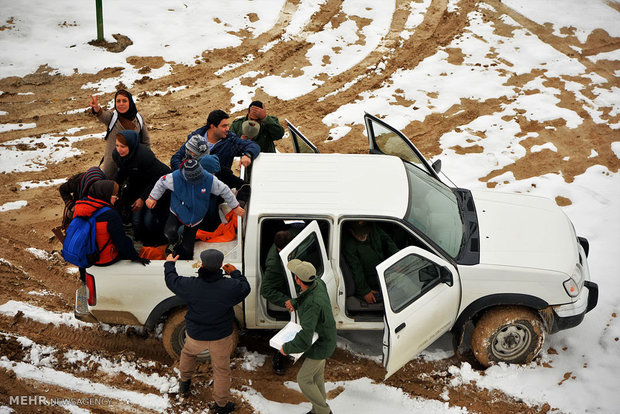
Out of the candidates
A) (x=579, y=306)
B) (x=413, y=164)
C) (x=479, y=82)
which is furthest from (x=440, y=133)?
(x=579, y=306)

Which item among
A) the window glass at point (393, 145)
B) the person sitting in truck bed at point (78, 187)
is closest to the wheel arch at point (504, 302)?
the window glass at point (393, 145)

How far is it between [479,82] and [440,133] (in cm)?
231

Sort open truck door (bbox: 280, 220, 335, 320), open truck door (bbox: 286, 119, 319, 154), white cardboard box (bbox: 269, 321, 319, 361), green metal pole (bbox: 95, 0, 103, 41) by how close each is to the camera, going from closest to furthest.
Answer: white cardboard box (bbox: 269, 321, 319, 361), open truck door (bbox: 280, 220, 335, 320), open truck door (bbox: 286, 119, 319, 154), green metal pole (bbox: 95, 0, 103, 41)

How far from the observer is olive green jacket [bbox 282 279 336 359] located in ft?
14.1

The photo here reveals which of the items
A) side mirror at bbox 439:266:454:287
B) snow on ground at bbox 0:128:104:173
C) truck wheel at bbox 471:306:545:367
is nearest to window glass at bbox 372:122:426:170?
side mirror at bbox 439:266:454:287

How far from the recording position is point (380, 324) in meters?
5.20

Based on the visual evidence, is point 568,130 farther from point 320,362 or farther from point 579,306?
point 320,362

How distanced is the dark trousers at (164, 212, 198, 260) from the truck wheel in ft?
9.93

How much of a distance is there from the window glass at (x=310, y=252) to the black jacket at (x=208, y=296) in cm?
53

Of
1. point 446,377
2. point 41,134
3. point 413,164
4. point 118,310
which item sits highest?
point 413,164

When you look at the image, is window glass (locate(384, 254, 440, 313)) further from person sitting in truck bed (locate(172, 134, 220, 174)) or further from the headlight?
person sitting in truck bed (locate(172, 134, 220, 174))

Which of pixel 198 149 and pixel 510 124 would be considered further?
pixel 510 124

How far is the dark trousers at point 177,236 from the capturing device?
5178 millimetres

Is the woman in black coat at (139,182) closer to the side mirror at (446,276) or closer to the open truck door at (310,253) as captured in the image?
the open truck door at (310,253)
